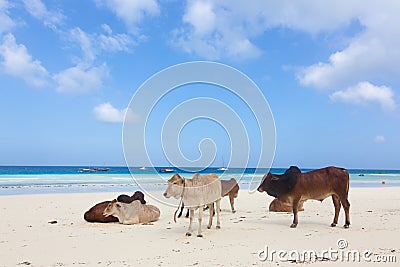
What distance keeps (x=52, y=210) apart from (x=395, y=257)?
12.4 metres

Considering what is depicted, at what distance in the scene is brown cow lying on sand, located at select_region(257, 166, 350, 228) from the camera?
10039mm

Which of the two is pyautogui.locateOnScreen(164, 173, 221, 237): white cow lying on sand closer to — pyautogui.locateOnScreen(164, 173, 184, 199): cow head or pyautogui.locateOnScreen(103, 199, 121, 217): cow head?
pyautogui.locateOnScreen(164, 173, 184, 199): cow head

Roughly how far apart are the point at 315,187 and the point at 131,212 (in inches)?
213

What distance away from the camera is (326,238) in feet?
27.5

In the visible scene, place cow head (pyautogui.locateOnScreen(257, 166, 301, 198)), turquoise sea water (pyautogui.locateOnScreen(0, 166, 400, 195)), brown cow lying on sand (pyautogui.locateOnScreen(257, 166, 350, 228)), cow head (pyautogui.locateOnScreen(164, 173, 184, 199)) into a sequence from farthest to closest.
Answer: turquoise sea water (pyautogui.locateOnScreen(0, 166, 400, 195)) → cow head (pyautogui.locateOnScreen(257, 166, 301, 198)) → brown cow lying on sand (pyautogui.locateOnScreen(257, 166, 350, 228)) → cow head (pyautogui.locateOnScreen(164, 173, 184, 199))

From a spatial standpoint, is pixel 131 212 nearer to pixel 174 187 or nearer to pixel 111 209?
pixel 111 209

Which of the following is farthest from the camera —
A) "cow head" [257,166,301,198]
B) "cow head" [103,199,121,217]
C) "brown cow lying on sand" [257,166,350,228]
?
"cow head" [103,199,121,217]

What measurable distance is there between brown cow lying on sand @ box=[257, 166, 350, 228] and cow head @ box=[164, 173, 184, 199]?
3195mm

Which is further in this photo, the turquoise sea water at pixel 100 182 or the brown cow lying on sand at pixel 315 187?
the turquoise sea water at pixel 100 182

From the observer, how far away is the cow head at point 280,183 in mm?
10463

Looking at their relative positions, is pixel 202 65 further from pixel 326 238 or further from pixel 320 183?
pixel 326 238

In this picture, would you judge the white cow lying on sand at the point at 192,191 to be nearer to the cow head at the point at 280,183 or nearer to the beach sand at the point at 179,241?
the beach sand at the point at 179,241

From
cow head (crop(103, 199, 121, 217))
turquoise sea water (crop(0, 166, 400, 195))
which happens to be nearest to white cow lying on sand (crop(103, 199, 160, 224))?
cow head (crop(103, 199, 121, 217))

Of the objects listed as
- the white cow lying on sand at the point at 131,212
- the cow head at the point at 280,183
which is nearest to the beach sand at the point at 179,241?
the white cow lying on sand at the point at 131,212
